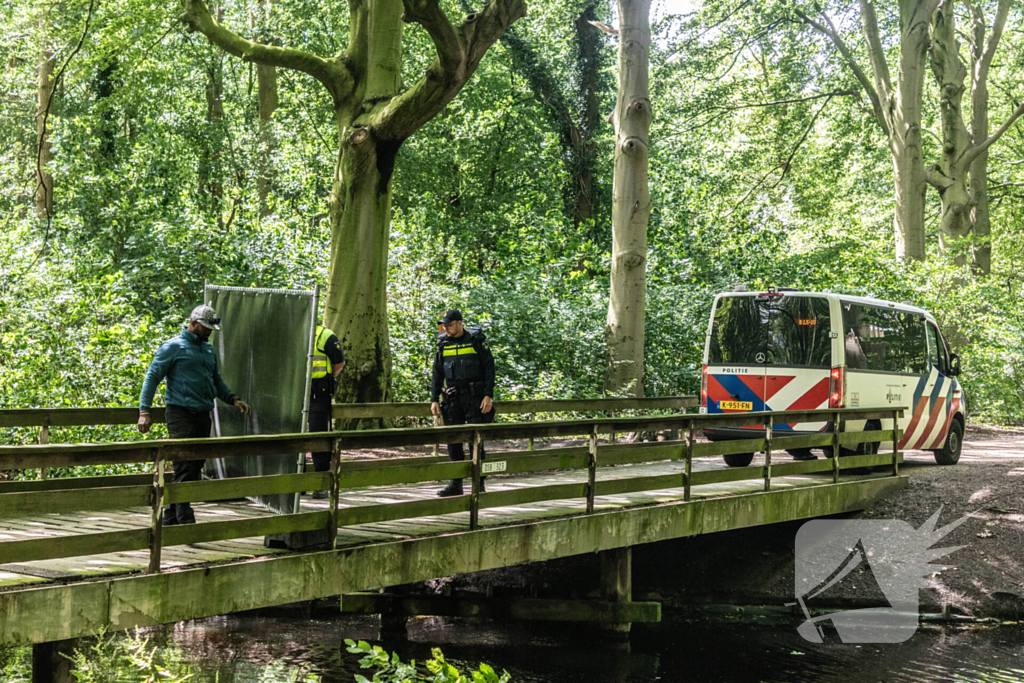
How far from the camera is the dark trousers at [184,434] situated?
7.21 metres

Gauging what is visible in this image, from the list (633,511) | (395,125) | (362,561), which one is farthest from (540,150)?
(362,561)

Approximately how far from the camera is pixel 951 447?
15227 millimetres

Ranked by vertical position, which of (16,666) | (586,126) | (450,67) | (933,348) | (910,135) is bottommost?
(16,666)

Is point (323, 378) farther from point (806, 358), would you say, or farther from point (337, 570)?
point (806, 358)

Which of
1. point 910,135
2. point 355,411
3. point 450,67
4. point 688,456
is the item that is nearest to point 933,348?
point 688,456

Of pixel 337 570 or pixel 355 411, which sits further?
pixel 355 411

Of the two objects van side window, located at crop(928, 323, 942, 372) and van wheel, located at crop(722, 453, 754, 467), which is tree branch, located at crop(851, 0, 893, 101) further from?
van wheel, located at crop(722, 453, 754, 467)

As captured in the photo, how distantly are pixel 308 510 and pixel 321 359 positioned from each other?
1634 millimetres

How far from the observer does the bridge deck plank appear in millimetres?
6059

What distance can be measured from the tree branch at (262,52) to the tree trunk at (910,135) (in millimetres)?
14483

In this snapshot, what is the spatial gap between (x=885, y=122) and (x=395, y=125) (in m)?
15.7

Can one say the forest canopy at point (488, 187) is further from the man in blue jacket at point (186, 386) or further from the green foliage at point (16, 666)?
the man in blue jacket at point (186, 386)

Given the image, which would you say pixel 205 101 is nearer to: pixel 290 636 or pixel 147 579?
pixel 290 636

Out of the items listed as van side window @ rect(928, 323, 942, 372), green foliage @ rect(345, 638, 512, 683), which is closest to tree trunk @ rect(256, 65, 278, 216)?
van side window @ rect(928, 323, 942, 372)
